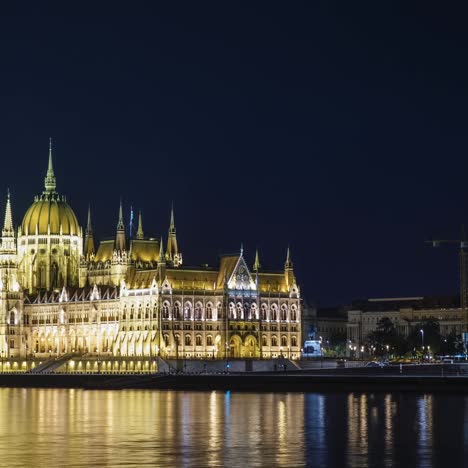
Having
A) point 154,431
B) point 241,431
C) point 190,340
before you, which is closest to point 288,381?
point 190,340

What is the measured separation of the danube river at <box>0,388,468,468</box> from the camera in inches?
2972

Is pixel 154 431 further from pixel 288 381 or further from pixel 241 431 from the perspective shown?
pixel 288 381

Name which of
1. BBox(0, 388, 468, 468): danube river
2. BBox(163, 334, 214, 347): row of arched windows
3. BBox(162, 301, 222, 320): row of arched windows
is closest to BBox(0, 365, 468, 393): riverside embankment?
BBox(0, 388, 468, 468): danube river

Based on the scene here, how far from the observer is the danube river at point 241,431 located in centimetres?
7550

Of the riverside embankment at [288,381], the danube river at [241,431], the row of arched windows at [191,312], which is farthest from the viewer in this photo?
the row of arched windows at [191,312]

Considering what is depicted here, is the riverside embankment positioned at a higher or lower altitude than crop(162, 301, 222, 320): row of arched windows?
lower

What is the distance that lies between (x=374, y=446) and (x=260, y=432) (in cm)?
1060

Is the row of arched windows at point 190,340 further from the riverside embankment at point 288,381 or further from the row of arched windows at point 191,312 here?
the riverside embankment at point 288,381

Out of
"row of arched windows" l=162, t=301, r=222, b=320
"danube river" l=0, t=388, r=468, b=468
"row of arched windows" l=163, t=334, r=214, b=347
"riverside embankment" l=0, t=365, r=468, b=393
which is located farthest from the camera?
"row of arched windows" l=162, t=301, r=222, b=320

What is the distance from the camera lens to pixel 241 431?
→ 298 ft

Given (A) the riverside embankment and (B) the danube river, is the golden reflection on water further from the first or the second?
(A) the riverside embankment

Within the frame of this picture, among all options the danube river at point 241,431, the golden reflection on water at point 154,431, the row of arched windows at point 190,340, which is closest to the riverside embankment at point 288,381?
the danube river at point 241,431

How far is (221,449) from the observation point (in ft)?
262

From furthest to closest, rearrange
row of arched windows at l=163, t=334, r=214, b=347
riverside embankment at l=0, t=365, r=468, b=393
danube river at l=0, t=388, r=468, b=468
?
row of arched windows at l=163, t=334, r=214, b=347
riverside embankment at l=0, t=365, r=468, b=393
danube river at l=0, t=388, r=468, b=468
